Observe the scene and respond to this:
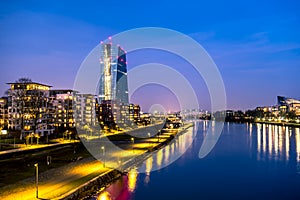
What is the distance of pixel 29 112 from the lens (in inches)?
1080

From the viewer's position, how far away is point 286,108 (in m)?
103

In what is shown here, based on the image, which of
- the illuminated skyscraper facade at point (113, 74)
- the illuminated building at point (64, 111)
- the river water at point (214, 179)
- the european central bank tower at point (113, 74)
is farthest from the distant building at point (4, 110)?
the illuminated skyscraper facade at point (113, 74)

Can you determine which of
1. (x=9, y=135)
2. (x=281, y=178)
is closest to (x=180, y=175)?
(x=281, y=178)


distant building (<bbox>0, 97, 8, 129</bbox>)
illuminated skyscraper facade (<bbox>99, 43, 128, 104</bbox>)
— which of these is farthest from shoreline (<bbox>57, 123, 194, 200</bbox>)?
illuminated skyscraper facade (<bbox>99, 43, 128, 104</bbox>)

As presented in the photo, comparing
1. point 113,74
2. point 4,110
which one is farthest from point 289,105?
point 4,110

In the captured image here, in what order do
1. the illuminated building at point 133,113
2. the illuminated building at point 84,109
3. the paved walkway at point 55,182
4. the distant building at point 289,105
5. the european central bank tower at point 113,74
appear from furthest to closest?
1. the european central bank tower at point 113,74
2. the distant building at point 289,105
3. the illuminated building at point 133,113
4. the illuminated building at point 84,109
5. the paved walkway at point 55,182

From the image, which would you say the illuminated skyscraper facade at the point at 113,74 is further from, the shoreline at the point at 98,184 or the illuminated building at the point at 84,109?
the shoreline at the point at 98,184

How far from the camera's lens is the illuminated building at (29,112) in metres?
27.7

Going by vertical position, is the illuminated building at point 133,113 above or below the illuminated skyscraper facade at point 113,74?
below

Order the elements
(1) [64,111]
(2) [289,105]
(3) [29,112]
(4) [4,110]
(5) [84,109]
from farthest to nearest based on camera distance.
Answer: (2) [289,105]
(5) [84,109]
(1) [64,111]
(4) [4,110]
(3) [29,112]

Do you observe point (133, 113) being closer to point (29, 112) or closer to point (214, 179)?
point (29, 112)

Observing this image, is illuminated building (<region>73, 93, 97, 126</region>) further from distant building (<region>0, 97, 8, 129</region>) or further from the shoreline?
the shoreline

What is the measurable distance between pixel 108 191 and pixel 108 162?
4.08m

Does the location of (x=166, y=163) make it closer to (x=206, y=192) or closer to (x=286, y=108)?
(x=206, y=192)
